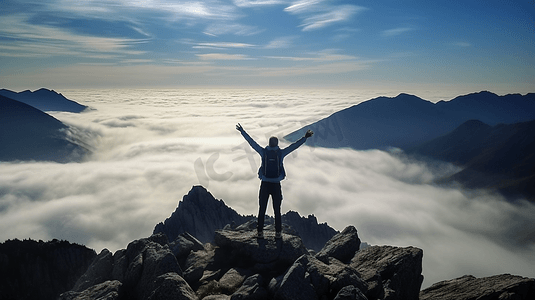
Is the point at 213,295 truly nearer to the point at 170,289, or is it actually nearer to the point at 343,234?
the point at 170,289

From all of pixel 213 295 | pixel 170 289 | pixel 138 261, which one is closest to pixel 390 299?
pixel 213 295

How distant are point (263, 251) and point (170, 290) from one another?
17.6 feet

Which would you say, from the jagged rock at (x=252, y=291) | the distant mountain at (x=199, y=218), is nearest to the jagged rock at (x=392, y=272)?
the jagged rock at (x=252, y=291)

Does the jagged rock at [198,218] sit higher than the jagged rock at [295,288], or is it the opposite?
the jagged rock at [295,288]

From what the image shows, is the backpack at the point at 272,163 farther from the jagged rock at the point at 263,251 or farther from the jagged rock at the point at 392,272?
the jagged rock at the point at 392,272

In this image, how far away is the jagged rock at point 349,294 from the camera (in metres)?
12.2

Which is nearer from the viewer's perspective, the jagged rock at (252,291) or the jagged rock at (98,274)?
the jagged rock at (252,291)

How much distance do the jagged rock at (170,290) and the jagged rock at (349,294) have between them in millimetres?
6474

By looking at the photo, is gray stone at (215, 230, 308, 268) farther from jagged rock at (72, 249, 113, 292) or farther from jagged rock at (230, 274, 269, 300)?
jagged rock at (72, 249, 113, 292)

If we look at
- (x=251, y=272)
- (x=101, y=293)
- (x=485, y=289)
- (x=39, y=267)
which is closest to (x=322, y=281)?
(x=251, y=272)

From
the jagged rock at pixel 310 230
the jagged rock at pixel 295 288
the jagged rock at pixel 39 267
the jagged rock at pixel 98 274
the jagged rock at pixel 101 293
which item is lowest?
the jagged rock at pixel 39 267

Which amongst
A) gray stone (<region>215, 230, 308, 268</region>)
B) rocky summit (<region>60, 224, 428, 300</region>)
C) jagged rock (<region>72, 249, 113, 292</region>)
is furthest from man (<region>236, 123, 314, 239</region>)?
jagged rock (<region>72, 249, 113, 292</region>)

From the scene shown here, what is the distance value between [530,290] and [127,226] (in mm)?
198182

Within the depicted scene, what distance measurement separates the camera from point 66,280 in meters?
112
